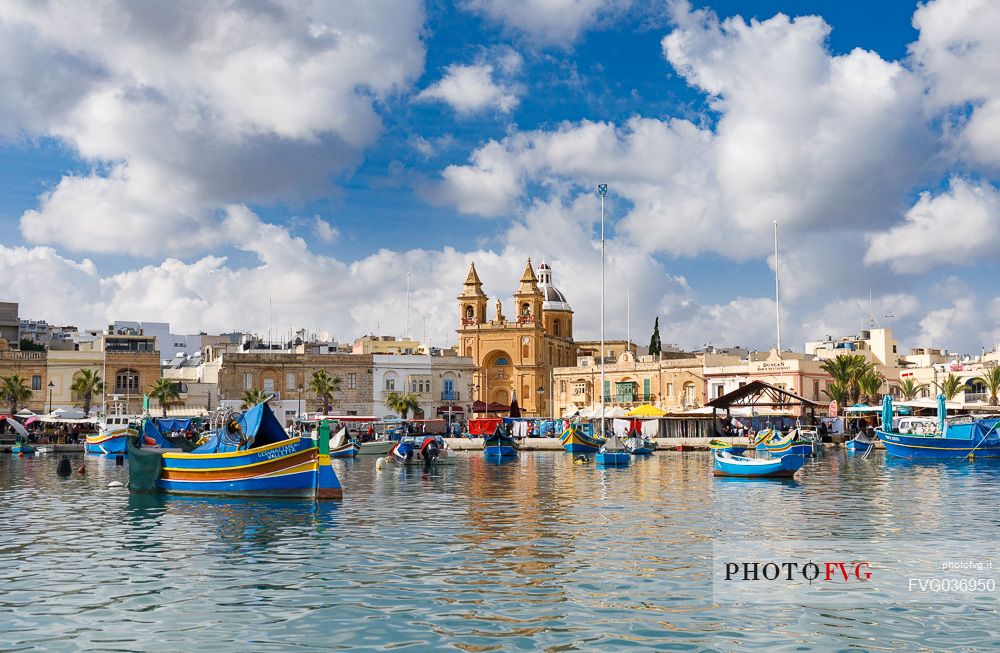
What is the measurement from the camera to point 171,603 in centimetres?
1503

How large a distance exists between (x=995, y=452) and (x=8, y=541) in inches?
1932

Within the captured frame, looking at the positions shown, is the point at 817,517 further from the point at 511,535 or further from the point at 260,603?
the point at 260,603

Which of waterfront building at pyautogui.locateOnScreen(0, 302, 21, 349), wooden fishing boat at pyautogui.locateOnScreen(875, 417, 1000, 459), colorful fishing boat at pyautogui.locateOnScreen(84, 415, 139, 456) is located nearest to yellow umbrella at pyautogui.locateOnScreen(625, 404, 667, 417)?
wooden fishing boat at pyautogui.locateOnScreen(875, 417, 1000, 459)

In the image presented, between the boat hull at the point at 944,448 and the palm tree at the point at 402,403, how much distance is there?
1895 inches

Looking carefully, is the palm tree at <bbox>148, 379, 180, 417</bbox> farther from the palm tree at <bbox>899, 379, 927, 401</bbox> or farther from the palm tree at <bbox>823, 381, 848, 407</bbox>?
the palm tree at <bbox>899, 379, 927, 401</bbox>

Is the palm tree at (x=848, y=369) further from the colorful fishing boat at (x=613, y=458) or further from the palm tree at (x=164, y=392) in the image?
the palm tree at (x=164, y=392)

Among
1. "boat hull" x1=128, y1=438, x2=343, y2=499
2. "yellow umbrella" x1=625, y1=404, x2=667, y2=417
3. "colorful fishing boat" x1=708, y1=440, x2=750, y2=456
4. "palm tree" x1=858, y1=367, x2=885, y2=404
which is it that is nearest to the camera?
"boat hull" x1=128, y1=438, x2=343, y2=499

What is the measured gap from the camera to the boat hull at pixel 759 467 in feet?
123

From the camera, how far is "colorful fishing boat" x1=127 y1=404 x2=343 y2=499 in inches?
1160

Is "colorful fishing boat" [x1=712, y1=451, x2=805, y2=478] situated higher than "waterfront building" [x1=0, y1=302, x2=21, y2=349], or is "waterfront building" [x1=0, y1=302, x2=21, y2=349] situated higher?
"waterfront building" [x1=0, y1=302, x2=21, y2=349]

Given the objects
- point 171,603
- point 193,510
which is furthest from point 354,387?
point 171,603

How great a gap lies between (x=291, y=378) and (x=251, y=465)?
61.5m

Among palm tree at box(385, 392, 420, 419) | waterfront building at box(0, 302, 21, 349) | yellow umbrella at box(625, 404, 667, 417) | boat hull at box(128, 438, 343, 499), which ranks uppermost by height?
waterfront building at box(0, 302, 21, 349)

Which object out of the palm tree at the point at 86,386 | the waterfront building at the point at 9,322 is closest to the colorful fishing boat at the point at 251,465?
the palm tree at the point at 86,386
